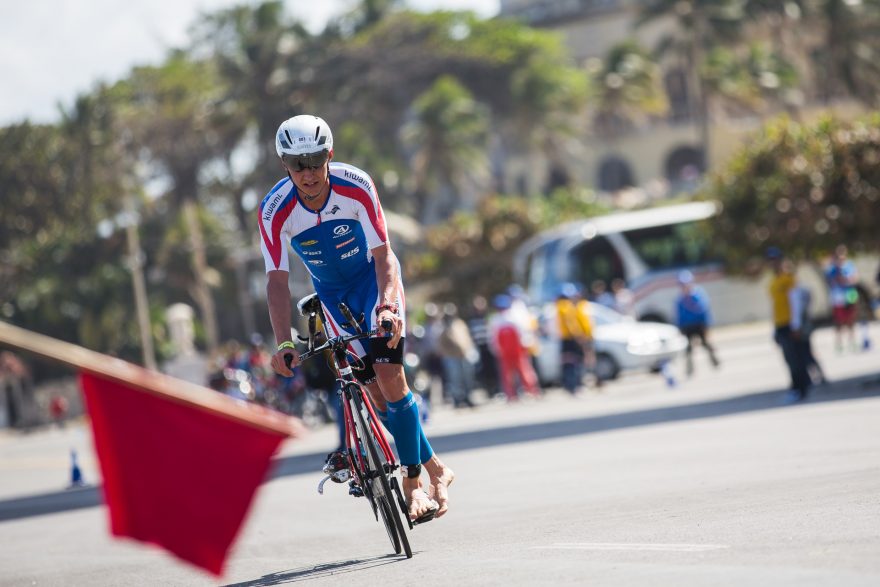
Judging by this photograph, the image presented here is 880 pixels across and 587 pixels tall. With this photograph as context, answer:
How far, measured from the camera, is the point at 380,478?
7.66 m

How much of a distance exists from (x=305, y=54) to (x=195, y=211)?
1066 cm

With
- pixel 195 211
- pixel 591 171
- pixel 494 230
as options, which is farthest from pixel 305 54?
pixel 591 171

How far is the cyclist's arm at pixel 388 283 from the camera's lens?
300 inches

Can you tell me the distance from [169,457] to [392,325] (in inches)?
72.6

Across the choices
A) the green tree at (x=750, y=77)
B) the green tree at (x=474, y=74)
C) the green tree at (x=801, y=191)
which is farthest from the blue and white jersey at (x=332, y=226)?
the green tree at (x=750, y=77)

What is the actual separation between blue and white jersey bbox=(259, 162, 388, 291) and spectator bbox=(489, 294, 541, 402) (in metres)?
17.9

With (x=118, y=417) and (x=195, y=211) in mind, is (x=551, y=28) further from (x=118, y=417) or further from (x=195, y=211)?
(x=118, y=417)

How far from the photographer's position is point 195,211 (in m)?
69.8

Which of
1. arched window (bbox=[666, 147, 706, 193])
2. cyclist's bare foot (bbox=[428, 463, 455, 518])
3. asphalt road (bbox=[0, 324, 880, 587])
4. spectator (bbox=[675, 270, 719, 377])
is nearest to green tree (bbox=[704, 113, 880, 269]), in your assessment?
spectator (bbox=[675, 270, 719, 377])

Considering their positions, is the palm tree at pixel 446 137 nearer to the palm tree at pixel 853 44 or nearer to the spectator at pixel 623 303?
the palm tree at pixel 853 44

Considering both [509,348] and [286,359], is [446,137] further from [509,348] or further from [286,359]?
[286,359]

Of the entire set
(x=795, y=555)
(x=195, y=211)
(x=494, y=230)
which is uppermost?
(x=195, y=211)

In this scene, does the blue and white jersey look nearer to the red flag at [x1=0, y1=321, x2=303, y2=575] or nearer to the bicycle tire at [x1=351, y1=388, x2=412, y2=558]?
the bicycle tire at [x1=351, y1=388, x2=412, y2=558]

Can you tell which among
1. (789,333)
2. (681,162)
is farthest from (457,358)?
(681,162)
